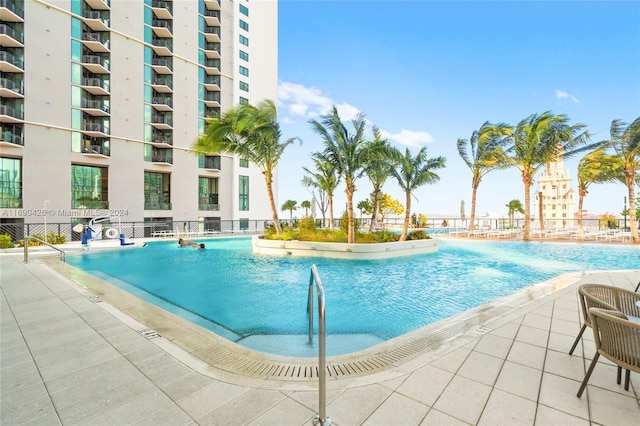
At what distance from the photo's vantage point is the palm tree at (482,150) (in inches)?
684

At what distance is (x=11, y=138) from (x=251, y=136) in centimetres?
1775

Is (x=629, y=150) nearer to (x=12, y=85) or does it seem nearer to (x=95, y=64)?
(x=95, y=64)

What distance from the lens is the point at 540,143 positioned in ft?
49.1

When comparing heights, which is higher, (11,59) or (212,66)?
(212,66)

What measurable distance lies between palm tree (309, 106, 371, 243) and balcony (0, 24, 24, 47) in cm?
2238

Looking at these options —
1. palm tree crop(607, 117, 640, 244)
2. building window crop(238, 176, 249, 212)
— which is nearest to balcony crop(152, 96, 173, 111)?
building window crop(238, 176, 249, 212)

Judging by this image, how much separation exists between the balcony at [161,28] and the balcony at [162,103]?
5657 mm

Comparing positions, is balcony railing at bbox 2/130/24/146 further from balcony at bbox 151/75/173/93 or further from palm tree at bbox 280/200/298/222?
palm tree at bbox 280/200/298/222

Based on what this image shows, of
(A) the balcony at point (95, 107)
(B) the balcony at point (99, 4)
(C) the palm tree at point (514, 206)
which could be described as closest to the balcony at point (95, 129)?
(A) the balcony at point (95, 107)

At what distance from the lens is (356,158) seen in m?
11.2

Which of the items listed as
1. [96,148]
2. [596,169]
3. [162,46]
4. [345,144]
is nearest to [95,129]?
[96,148]

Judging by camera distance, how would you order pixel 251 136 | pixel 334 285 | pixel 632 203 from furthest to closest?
pixel 632 203, pixel 251 136, pixel 334 285

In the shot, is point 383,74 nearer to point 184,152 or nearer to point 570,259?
point 570,259

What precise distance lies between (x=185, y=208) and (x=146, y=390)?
2636 cm
